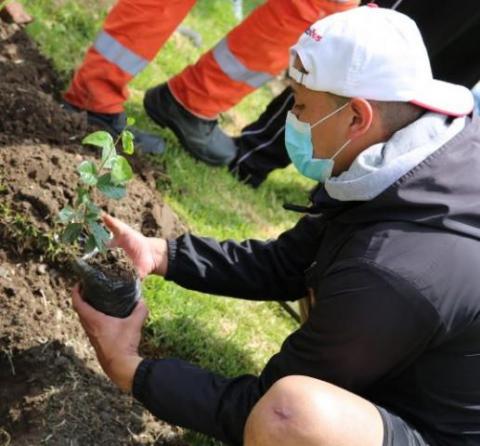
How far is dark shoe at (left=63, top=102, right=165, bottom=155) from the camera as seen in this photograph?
332 centimetres

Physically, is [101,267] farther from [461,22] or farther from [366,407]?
[461,22]

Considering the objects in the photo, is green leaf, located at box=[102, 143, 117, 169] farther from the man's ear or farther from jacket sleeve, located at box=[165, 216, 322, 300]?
the man's ear

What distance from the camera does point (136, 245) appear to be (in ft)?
8.41

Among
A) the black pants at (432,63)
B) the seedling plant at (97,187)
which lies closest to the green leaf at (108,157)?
the seedling plant at (97,187)

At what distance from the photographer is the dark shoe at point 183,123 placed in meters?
3.68

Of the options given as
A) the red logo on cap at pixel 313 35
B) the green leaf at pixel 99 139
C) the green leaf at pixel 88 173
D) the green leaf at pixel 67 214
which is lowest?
the green leaf at pixel 67 214

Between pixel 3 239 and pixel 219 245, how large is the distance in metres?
0.73

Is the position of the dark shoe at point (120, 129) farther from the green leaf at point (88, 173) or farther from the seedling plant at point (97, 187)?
the green leaf at point (88, 173)

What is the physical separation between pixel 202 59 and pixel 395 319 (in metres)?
2.05

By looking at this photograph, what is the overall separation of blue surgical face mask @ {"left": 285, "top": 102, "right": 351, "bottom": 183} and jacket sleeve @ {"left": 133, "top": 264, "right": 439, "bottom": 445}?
33 centimetres

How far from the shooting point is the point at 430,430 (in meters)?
2.11

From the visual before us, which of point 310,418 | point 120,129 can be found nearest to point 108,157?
point 310,418

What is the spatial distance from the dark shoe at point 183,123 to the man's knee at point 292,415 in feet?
6.29

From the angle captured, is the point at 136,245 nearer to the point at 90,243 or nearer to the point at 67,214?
the point at 90,243
